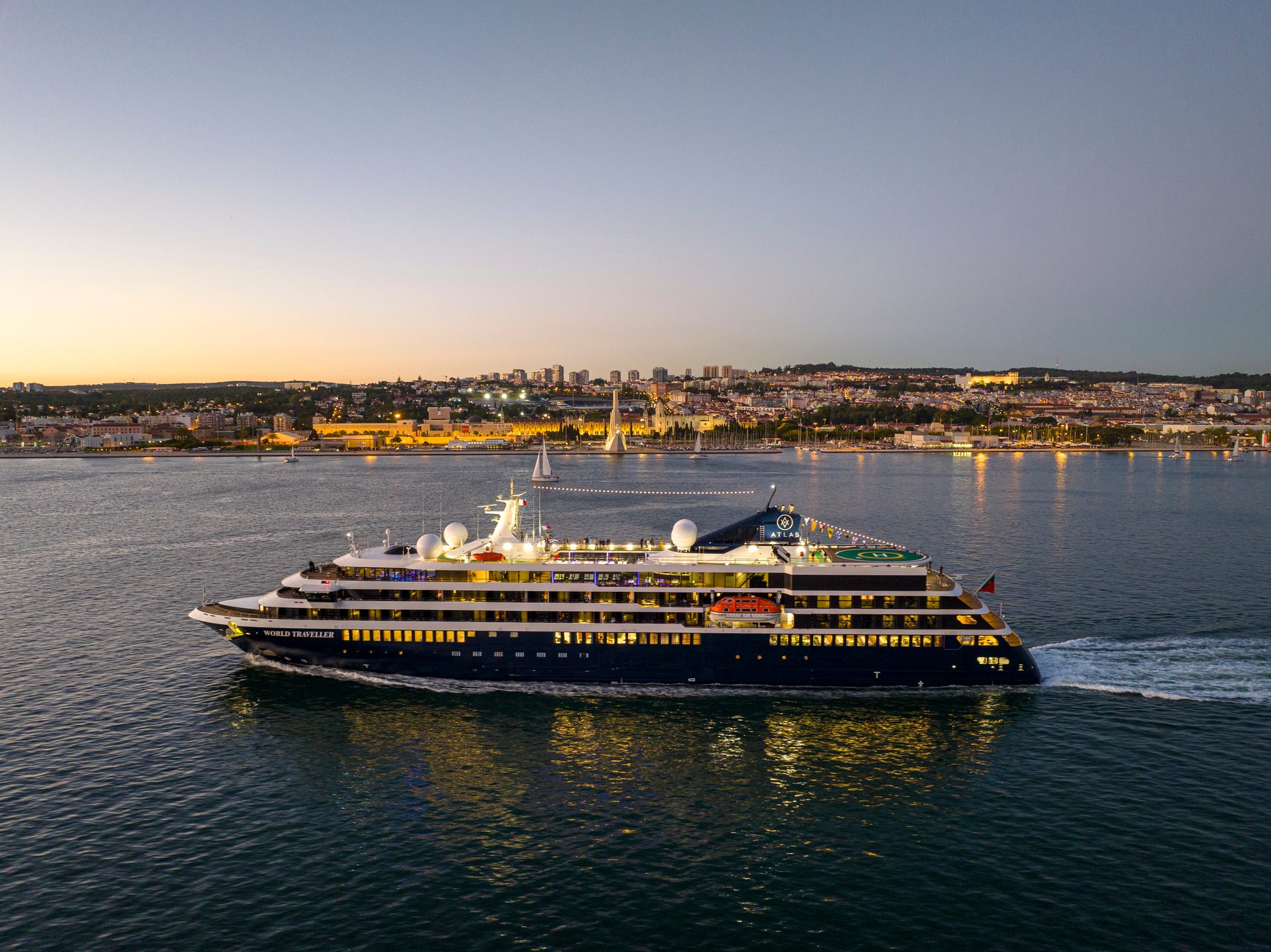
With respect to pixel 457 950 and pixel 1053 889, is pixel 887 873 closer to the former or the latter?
pixel 1053 889

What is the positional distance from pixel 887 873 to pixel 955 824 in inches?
133

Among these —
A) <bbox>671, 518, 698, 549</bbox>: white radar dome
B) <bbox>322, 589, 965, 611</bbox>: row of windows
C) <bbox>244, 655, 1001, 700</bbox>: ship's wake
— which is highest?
<bbox>671, 518, 698, 549</bbox>: white radar dome

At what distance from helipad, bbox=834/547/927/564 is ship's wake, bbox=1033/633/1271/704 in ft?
25.0

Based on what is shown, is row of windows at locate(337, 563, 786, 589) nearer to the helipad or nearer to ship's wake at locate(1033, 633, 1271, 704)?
the helipad

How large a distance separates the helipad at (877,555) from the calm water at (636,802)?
5.09 metres

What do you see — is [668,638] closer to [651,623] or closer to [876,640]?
[651,623]

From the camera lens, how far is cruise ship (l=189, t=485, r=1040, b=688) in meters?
28.8

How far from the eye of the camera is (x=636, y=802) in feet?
70.5

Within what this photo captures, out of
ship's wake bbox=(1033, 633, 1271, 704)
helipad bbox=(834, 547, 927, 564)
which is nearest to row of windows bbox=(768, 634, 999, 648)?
helipad bbox=(834, 547, 927, 564)

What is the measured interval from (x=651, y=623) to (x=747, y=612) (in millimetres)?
3737

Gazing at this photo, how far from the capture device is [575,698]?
28.6 meters

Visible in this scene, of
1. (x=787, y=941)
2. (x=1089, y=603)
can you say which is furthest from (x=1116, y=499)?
(x=787, y=941)

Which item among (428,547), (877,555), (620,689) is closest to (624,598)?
(620,689)

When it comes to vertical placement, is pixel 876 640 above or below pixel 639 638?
above
